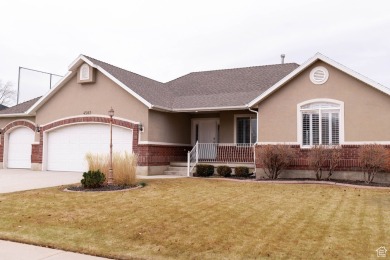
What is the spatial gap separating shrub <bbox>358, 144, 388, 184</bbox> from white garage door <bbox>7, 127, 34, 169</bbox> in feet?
61.4

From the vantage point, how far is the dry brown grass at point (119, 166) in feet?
43.6

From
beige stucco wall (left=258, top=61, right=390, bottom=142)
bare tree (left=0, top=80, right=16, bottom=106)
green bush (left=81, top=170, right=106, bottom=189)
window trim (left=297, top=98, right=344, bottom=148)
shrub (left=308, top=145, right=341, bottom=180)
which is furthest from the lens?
bare tree (left=0, top=80, right=16, bottom=106)

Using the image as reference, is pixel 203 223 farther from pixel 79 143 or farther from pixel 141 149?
pixel 79 143

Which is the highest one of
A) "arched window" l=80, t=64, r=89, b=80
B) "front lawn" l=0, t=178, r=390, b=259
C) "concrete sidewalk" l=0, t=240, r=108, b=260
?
"arched window" l=80, t=64, r=89, b=80

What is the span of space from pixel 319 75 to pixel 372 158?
4.26m

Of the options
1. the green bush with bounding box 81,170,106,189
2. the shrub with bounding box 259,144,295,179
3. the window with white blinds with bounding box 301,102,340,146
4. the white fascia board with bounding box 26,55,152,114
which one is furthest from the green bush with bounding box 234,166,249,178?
the green bush with bounding box 81,170,106,189

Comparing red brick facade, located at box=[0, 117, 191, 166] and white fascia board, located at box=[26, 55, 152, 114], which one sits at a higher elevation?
white fascia board, located at box=[26, 55, 152, 114]

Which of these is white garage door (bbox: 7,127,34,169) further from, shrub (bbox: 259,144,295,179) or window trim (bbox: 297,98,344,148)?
window trim (bbox: 297,98,344,148)

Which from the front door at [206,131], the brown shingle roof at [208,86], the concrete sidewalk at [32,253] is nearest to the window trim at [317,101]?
the brown shingle roof at [208,86]

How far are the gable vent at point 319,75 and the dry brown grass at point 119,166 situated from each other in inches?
338

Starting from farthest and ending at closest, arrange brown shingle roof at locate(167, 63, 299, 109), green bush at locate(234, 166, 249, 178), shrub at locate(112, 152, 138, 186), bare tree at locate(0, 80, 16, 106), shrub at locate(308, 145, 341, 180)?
bare tree at locate(0, 80, 16, 106) < brown shingle roof at locate(167, 63, 299, 109) < green bush at locate(234, 166, 249, 178) < shrub at locate(308, 145, 341, 180) < shrub at locate(112, 152, 138, 186)

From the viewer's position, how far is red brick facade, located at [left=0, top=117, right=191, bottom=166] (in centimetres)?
1856

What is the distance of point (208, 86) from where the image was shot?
23.6 meters

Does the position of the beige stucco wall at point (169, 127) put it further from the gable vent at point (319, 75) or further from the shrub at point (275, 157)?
the gable vent at point (319, 75)
